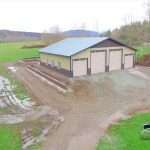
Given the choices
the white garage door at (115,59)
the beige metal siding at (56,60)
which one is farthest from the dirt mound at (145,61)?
the beige metal siding at (56,60)

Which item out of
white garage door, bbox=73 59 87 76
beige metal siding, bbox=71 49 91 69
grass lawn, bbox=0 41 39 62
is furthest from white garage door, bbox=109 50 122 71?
grass lawn, bbox=0 41 39 62

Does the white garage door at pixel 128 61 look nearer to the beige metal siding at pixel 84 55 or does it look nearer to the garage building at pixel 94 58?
the garage building at pixel 94 58

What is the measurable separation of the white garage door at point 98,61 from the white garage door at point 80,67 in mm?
963

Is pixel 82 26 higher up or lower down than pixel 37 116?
higher up

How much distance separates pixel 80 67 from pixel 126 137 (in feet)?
A: 40.5

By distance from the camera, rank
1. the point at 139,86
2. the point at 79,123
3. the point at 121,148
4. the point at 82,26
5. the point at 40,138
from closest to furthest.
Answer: the point at 121,148 → the point at 40,138 → the point at 79,123 → the point at 139,86 → the point at 82,26

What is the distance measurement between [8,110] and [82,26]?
7723 cm

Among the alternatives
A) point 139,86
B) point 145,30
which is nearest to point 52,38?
point 145,30

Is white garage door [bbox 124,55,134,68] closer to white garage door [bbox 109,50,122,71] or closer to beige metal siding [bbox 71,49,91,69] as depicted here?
white garage door [bbox 109,50,122,71]

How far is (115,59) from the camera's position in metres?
23.7

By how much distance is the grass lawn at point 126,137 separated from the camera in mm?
9164

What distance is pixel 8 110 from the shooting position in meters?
14.0

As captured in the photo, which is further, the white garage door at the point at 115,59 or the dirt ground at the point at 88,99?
the white garage door at the point at 115,59

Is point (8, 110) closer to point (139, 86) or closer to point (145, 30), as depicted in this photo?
point (139, 86)
